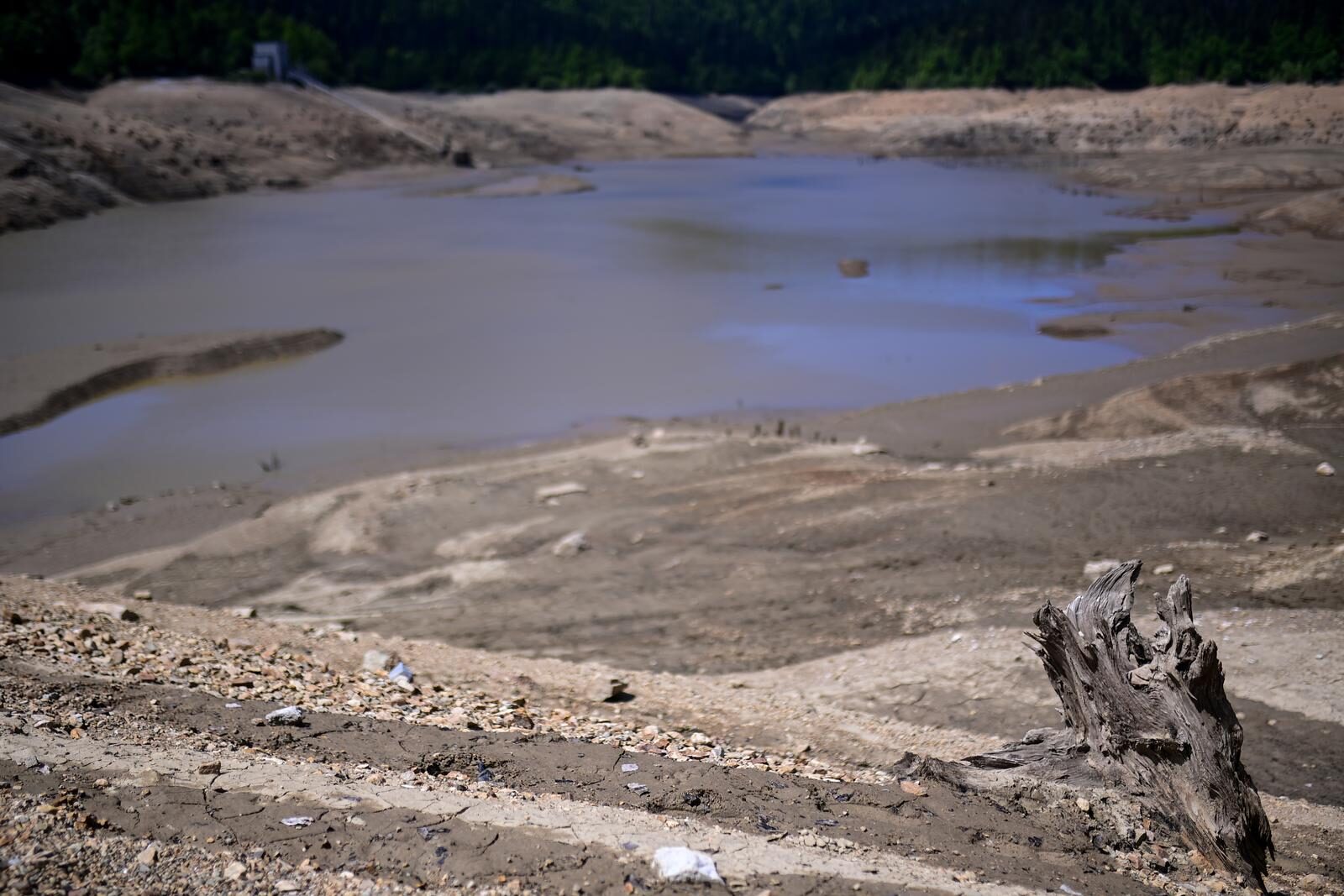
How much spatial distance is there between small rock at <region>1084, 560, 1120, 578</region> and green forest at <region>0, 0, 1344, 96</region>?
4839 centimetres

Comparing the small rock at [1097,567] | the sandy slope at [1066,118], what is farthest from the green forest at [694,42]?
the small rock at [1097,567]

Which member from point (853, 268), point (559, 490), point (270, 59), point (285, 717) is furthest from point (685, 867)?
point (270, 59)

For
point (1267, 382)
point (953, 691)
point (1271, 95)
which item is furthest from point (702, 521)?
point (1271, 95)

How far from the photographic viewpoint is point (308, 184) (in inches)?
1970

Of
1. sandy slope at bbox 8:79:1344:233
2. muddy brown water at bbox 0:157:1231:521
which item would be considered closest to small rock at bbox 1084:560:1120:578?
muddy brown water at bbox 0:157:1231:521

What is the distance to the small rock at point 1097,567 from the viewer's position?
8.23 meters

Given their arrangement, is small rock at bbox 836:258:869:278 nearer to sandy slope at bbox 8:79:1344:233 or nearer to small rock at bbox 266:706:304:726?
sandy slope at bbox 8:79:1344:233

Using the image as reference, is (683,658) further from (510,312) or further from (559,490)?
(510,312)

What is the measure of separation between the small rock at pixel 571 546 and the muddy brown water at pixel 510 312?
18.4 ft

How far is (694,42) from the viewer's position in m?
116

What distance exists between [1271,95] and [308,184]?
149 feet

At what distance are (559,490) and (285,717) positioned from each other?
7.35 m

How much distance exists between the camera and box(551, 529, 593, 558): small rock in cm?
1000

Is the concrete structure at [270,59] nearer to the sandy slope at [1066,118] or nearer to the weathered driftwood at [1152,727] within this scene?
the sandy slope at [1066,118]
